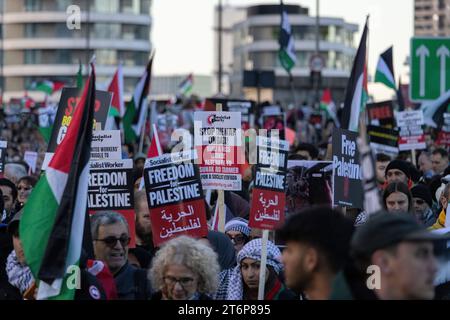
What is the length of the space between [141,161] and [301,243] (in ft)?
35.1

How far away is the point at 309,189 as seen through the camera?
11445 millimetres

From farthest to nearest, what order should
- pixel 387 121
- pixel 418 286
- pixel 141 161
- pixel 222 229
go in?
pixel 387 121, pixel 141 161, pixel 222 229, pixel 418 286

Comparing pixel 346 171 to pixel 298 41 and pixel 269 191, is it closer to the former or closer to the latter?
pixel 269 191

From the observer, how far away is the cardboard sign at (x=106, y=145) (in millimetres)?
11164

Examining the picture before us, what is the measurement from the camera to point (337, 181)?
9.59 m

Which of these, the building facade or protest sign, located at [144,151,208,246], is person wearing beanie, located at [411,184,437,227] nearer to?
protest sign, located at [144,151,208,246]

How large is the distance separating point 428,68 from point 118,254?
30.2 ft

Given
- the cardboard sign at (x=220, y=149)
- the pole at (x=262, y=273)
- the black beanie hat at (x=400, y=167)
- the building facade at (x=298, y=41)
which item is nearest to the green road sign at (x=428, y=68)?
the black beanie hat at (x=400, y=167)

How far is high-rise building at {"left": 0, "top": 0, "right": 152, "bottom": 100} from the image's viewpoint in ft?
347

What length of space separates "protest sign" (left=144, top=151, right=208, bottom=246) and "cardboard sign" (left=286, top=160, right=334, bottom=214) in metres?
1.63

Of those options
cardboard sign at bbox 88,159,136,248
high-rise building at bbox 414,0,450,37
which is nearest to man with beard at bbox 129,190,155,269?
cardboard sign at bbox 88,159,136,248

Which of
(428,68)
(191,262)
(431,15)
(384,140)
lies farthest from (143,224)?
(431,15)
